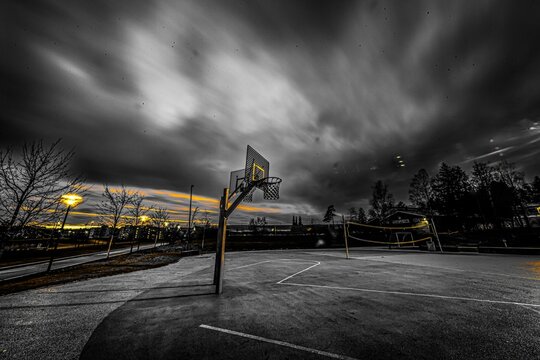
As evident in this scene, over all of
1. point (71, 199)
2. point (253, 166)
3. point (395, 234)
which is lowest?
point (395, 234)

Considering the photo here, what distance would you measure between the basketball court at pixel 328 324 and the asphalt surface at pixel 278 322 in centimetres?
2

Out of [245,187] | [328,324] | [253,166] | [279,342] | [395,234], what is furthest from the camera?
[395,234]

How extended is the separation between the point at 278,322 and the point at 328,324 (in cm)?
111

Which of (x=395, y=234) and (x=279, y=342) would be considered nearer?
(x=279, y=342)

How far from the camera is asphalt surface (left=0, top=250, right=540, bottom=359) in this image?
132 inches

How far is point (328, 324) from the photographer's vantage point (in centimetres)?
430

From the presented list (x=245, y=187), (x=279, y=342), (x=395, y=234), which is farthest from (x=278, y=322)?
(x=395, y=234)

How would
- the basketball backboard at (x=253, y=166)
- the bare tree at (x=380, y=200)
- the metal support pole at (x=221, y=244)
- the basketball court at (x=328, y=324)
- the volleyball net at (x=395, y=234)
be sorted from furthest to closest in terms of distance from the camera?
the bare tree at (x=380, y=200) < the volleyball net at (x=395, y=234) < the basketball backboard at (x=253, y=166) < the metal support pole at (x=221, y=244) < the basketball court at (x=328, y=324)

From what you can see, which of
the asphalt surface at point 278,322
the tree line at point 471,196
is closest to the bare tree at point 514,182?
the tree line at point 471,196

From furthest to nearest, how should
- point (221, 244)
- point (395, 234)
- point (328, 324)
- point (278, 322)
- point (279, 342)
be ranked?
point (395, 234) < point (221, 244) < point (278, 322) < point (328, 324) < point (279, 342)

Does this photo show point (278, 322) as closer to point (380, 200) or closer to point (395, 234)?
point (395, 234)

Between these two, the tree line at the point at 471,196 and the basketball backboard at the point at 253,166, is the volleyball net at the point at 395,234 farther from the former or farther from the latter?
the basketball backboard at the point at 253,166

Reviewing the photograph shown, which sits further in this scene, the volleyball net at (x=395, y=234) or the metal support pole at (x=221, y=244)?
the volleyball net at (x=395, y=234)

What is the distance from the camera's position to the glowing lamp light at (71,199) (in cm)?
1028
